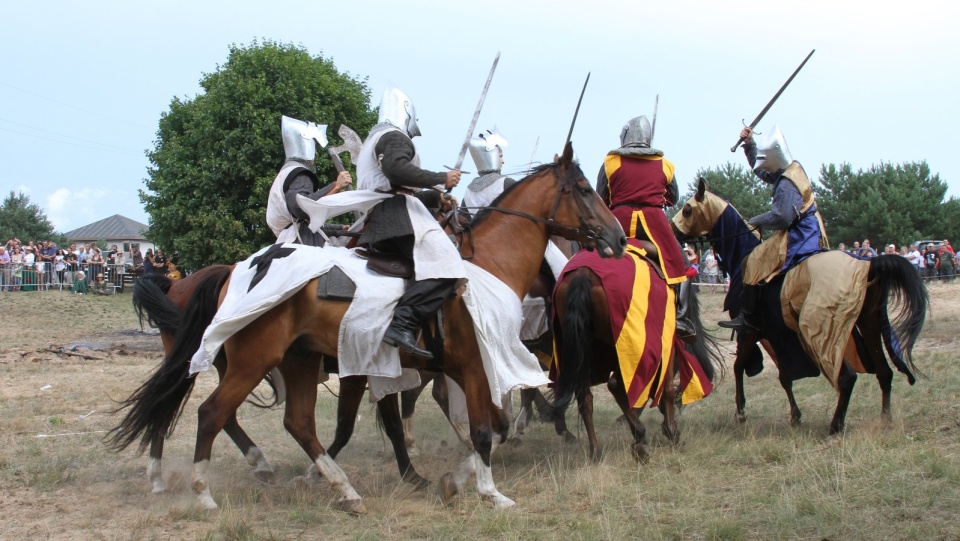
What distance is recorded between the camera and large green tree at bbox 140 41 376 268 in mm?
26500

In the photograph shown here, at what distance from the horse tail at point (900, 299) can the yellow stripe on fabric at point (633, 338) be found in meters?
2.07

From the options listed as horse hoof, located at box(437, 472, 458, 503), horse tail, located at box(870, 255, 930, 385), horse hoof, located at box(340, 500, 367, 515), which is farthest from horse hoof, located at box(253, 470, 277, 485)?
horse tail, located at box(870, 255, 930, 385)

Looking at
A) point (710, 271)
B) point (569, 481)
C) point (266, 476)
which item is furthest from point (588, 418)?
point (710, 271)

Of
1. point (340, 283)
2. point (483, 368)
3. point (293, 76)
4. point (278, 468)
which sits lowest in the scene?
point (278, 468)

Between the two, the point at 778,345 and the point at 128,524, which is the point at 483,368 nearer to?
the point at 128,524

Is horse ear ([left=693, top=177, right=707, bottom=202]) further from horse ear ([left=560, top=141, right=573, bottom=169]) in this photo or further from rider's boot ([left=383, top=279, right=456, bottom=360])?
rider's boot ([left=383, top=279, right=456, bottom=360])

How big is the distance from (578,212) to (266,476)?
3.03 m

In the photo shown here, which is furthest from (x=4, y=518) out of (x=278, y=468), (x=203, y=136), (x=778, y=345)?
(x=203, y=136)

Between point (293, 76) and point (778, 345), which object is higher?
point (293, 76)

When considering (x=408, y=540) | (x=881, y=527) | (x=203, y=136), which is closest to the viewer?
(x=881, y=527)

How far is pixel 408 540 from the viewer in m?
5.02

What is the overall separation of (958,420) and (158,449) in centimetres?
601

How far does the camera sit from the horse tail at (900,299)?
7.12m

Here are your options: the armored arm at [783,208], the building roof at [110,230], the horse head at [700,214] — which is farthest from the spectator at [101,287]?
the building roof at [110,230]
